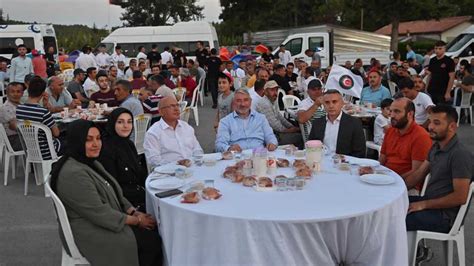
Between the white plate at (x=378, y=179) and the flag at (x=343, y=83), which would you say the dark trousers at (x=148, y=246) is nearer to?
the white plate at (x=378, y=179)

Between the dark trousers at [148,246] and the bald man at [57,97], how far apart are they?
15.2 ft

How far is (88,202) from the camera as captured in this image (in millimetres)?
2650

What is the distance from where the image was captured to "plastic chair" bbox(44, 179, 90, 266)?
2646mm

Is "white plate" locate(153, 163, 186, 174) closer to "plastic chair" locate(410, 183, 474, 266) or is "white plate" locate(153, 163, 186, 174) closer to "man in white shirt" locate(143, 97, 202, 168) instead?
"man in white shirt" locate(143, 97, 202, 168)

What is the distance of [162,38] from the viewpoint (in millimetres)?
18953

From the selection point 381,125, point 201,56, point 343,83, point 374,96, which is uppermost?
point 201,56

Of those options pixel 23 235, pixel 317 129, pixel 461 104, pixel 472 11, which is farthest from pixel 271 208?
pixel 472 11

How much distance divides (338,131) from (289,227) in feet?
7.18

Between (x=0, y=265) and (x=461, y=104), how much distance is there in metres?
8.58

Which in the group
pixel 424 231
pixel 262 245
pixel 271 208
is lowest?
pixel 424 231

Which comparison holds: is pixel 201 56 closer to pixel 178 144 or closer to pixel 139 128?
pixel 139 128

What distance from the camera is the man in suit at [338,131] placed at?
431 cm

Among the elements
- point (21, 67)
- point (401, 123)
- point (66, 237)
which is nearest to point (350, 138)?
point (401, 123)

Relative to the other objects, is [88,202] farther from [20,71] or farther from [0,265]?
[20,71]
